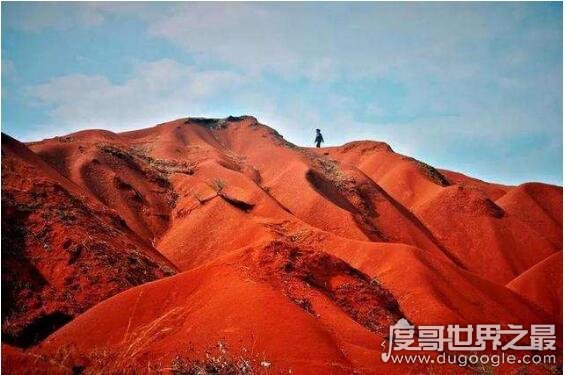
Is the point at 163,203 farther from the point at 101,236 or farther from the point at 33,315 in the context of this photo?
the point at 33,315

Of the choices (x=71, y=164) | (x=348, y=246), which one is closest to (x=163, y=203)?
(x=71, y=164)

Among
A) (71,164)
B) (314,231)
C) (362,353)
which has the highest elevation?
(71,164)

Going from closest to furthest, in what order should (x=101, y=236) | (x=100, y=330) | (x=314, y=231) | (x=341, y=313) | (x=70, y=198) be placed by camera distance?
(x=100, y=330), (x=341, y=313), (x=101, y=236), (x=70, y=198), (x=314, y=231)

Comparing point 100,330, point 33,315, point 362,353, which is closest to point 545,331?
point 362,353

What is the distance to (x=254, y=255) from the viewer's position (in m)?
15.4

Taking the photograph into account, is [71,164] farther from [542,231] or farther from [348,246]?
[542,231]

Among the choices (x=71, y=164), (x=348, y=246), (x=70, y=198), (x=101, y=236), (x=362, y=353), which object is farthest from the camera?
(x=71, y=164)

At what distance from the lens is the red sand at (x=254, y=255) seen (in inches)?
438

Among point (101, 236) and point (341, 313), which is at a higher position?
point (101, 236)

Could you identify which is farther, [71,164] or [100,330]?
[71,164]

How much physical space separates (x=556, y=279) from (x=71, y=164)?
1301 inches

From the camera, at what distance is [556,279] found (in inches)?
1142

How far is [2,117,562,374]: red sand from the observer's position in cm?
→ 1112

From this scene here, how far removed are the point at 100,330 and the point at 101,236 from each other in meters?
9.62
